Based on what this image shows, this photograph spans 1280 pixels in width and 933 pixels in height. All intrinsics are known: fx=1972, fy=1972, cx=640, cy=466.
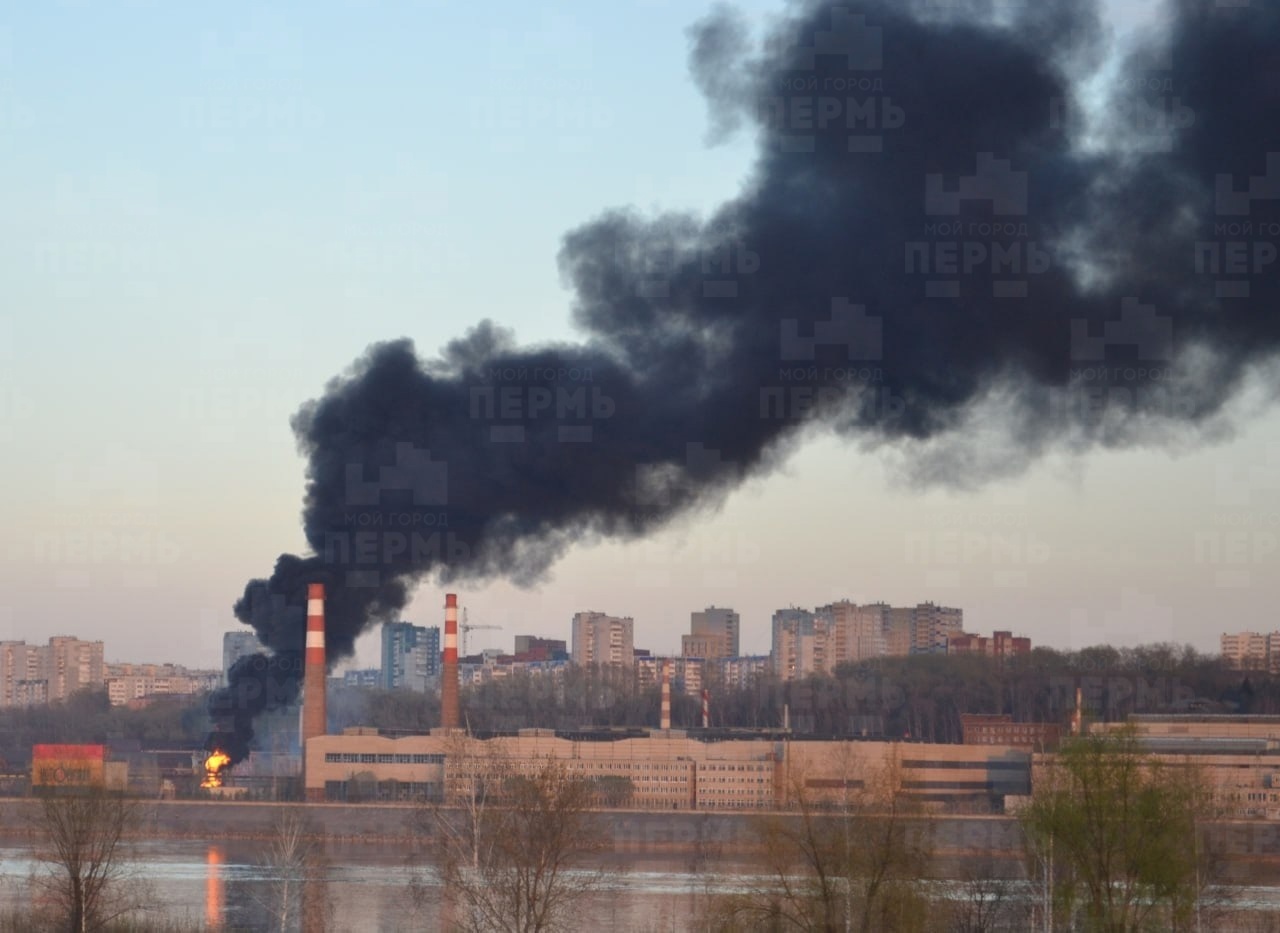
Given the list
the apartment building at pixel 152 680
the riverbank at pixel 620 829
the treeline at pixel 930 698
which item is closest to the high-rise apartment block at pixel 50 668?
the apartment building at pixel 152 680

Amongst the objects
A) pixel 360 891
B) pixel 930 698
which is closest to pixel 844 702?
pixel 930 698

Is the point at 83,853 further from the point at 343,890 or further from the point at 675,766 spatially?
the point at 675,766

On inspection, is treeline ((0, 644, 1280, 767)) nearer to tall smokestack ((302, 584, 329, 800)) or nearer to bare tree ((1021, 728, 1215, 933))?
tall smokestack ((302, 584, 329, 800))

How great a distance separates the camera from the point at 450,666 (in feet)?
234

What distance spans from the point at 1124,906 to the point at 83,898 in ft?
52.0

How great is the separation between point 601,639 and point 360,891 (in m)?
123

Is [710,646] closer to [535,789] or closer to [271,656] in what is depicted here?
[271,656]

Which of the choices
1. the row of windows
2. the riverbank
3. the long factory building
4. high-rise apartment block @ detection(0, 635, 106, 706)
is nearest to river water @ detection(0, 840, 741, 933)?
the riverbank

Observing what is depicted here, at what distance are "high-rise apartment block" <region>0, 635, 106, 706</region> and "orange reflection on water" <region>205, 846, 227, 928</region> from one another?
10574 cm

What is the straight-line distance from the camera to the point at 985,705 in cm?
9794

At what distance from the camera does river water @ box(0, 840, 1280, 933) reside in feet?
132

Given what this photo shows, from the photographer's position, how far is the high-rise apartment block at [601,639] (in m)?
169

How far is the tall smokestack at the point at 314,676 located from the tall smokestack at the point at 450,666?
14.9ft

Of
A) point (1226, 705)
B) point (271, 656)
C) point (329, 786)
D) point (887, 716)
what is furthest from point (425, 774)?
Result: point (1226, 705)
